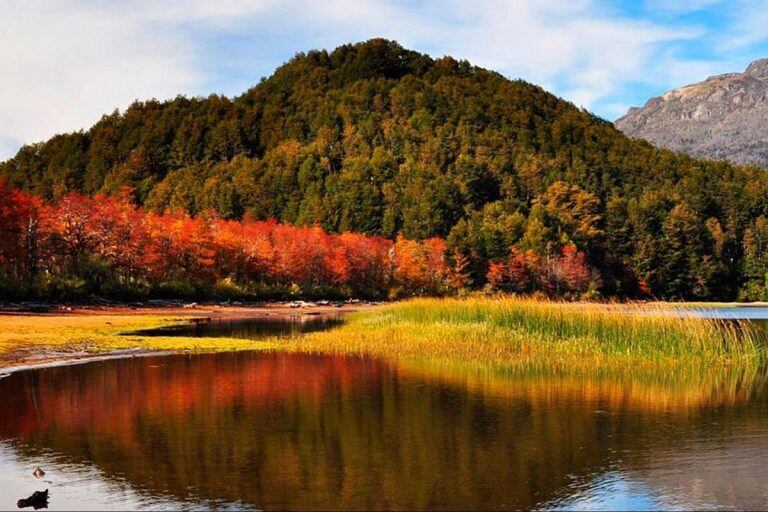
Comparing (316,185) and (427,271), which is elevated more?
(316,185)

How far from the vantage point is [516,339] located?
2772 centimetres

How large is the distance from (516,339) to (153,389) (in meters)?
14.0

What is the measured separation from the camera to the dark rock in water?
970cm

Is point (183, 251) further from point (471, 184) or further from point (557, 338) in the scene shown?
point (471, 184)

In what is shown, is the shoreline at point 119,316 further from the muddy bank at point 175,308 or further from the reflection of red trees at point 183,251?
the reflection of red trees at point 183,251

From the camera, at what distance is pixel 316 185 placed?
152 metres

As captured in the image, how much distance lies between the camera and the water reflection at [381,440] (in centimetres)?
1035

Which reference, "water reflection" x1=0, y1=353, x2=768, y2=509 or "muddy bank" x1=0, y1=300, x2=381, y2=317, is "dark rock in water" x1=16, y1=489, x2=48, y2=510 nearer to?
"water reflection" x1=0, y1=353, x2=768, y2=509

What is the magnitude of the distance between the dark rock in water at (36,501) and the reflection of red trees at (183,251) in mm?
48223

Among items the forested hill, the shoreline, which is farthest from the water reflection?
the forested hill

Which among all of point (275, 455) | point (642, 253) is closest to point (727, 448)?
point (275, 455)

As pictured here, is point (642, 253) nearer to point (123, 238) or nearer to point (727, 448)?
point (123, 238)

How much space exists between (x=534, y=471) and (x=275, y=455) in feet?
13.6

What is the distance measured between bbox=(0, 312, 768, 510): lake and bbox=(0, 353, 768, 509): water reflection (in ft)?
0.15
